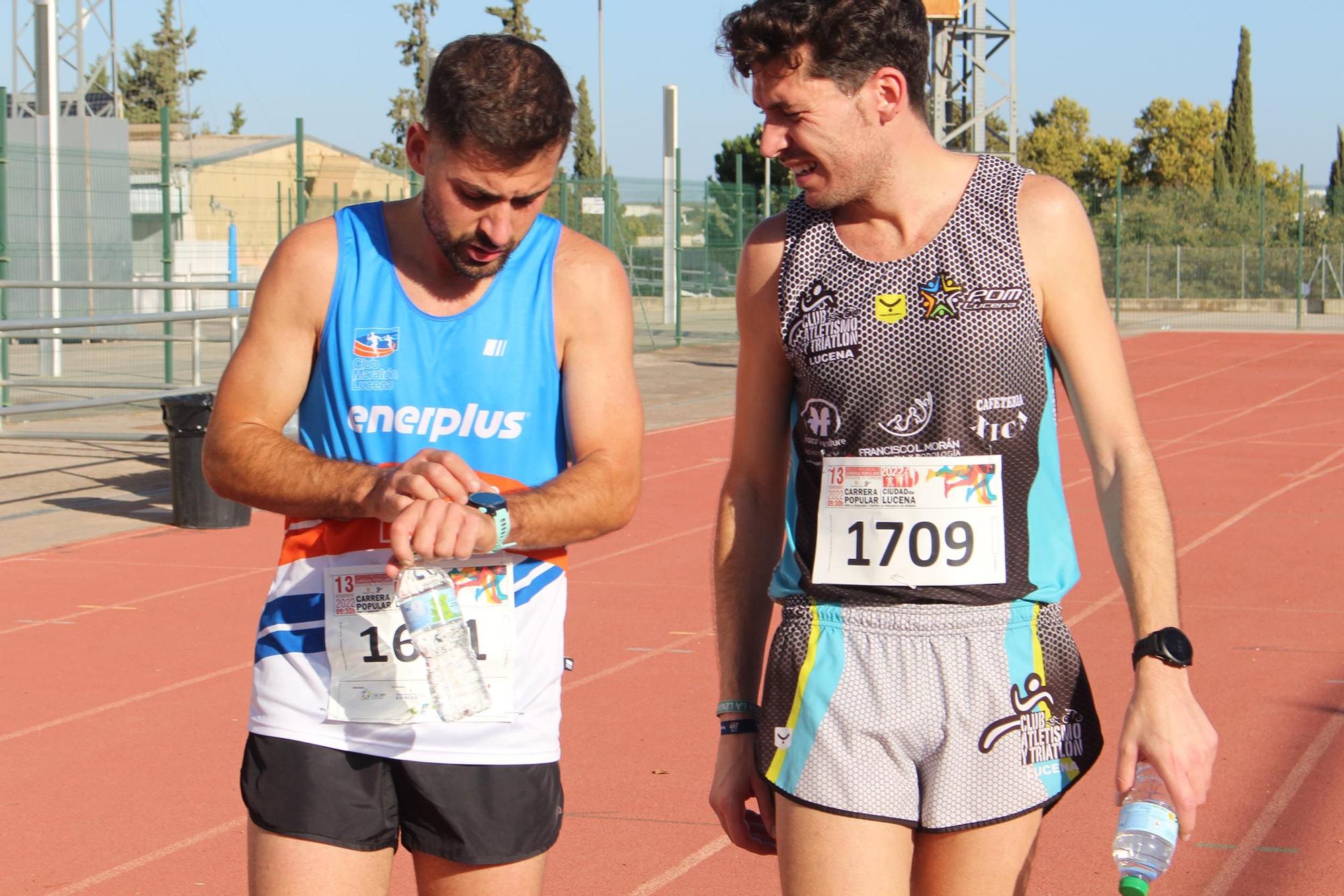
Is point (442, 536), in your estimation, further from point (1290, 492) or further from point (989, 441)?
point (1290, 492)

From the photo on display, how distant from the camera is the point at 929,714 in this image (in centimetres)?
248

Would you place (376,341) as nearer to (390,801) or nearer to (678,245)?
(390,801)

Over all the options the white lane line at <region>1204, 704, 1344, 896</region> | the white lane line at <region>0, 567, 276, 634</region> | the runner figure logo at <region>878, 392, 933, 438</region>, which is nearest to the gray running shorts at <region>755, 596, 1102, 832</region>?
the runner figure logo at <region>878, 392, 933, 438</region>

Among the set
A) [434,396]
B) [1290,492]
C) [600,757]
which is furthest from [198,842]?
[1290,492]

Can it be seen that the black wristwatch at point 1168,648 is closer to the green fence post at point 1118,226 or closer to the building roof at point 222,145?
the green fence post at point 1118,226

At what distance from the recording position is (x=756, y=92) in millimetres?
2594

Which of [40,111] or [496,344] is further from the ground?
[40,111]

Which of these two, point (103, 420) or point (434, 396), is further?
point (103, 420)

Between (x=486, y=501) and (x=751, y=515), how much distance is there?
1.89 ft

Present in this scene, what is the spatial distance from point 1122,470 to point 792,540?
543mm

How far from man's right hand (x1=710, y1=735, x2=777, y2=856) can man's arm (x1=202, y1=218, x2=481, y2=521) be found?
764mm

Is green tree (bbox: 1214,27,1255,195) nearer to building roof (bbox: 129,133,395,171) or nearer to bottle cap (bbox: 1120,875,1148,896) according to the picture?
building roof (bbox: 129,133,395,171)

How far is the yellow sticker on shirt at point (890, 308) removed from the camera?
2547 millimetres

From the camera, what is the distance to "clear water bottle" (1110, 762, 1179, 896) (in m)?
2.22
